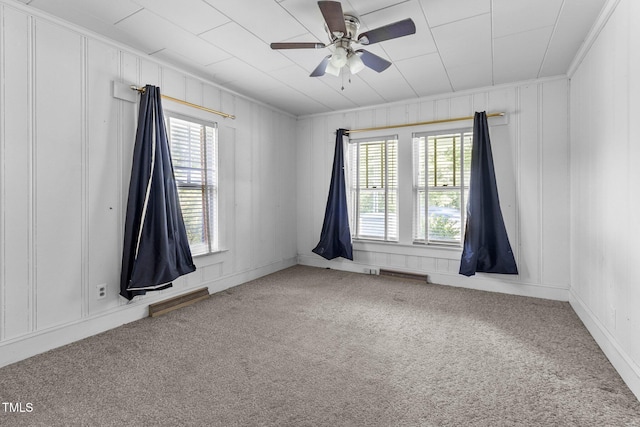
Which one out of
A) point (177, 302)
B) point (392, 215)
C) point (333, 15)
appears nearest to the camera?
point (333, 15)

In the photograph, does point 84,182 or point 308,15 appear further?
point 84,182

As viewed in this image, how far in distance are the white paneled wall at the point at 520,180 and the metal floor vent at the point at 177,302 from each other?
2.69 meters

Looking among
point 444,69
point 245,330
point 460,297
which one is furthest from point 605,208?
point 245,330

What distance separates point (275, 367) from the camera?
7.22ft

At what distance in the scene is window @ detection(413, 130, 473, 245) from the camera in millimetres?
4137

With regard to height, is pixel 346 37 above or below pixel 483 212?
above

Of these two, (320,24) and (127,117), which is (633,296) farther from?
(127,117)

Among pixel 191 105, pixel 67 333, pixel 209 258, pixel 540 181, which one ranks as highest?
pixel 191 105

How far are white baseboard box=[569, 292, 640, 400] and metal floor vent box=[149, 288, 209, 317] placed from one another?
12.3 ft

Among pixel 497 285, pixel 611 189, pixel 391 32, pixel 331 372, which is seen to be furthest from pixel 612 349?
pixel 391 32

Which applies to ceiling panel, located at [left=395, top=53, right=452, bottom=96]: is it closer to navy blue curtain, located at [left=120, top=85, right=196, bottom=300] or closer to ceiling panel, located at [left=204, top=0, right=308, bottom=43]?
ceiling panel, located at [left=204, top=0, right=308, bottom=43]

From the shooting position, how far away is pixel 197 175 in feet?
12.1

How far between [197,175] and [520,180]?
12.9ft

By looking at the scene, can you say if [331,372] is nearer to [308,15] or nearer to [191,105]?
[308,15]
